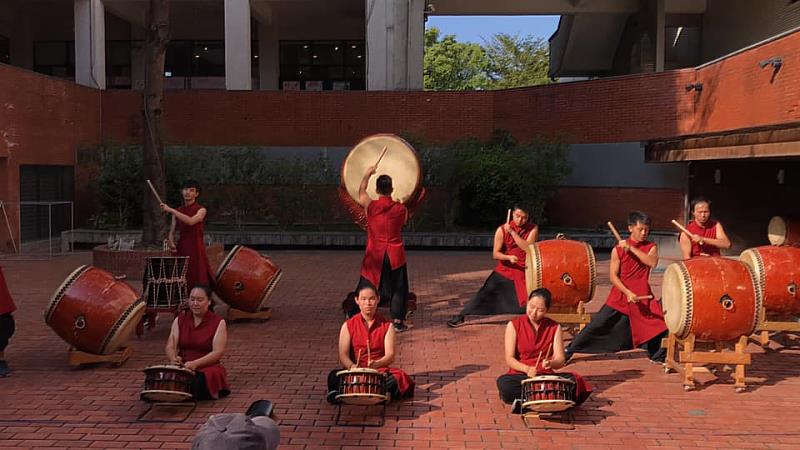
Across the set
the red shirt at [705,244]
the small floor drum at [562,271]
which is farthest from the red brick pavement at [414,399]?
the red shirt at [705,244]

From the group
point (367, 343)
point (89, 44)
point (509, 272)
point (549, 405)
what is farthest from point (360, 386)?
point (89, 44)

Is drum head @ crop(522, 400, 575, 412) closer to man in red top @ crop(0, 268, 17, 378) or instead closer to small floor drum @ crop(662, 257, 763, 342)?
small floor drum @ crop(662, 257, 763, 342)

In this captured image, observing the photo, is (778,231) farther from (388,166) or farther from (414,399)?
(414,399)

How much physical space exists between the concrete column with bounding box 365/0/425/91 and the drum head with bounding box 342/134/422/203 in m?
11.7

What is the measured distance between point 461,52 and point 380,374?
145ft

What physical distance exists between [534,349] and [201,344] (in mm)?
2607

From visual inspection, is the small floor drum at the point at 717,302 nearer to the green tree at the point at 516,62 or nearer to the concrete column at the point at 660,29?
the concrete column at the point at 660,29

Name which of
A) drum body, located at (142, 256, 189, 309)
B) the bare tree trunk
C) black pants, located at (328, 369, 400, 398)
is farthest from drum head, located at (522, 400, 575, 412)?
the bare tree trunk

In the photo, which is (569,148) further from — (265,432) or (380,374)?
(265,432)

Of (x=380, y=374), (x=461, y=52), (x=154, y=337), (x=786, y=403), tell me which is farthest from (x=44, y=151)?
(x=461, y=52)

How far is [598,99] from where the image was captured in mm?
17391

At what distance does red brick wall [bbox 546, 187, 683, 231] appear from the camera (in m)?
16.1

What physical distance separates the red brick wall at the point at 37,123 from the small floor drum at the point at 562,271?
1215cm

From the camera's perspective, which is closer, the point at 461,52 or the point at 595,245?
the point at 595,245
